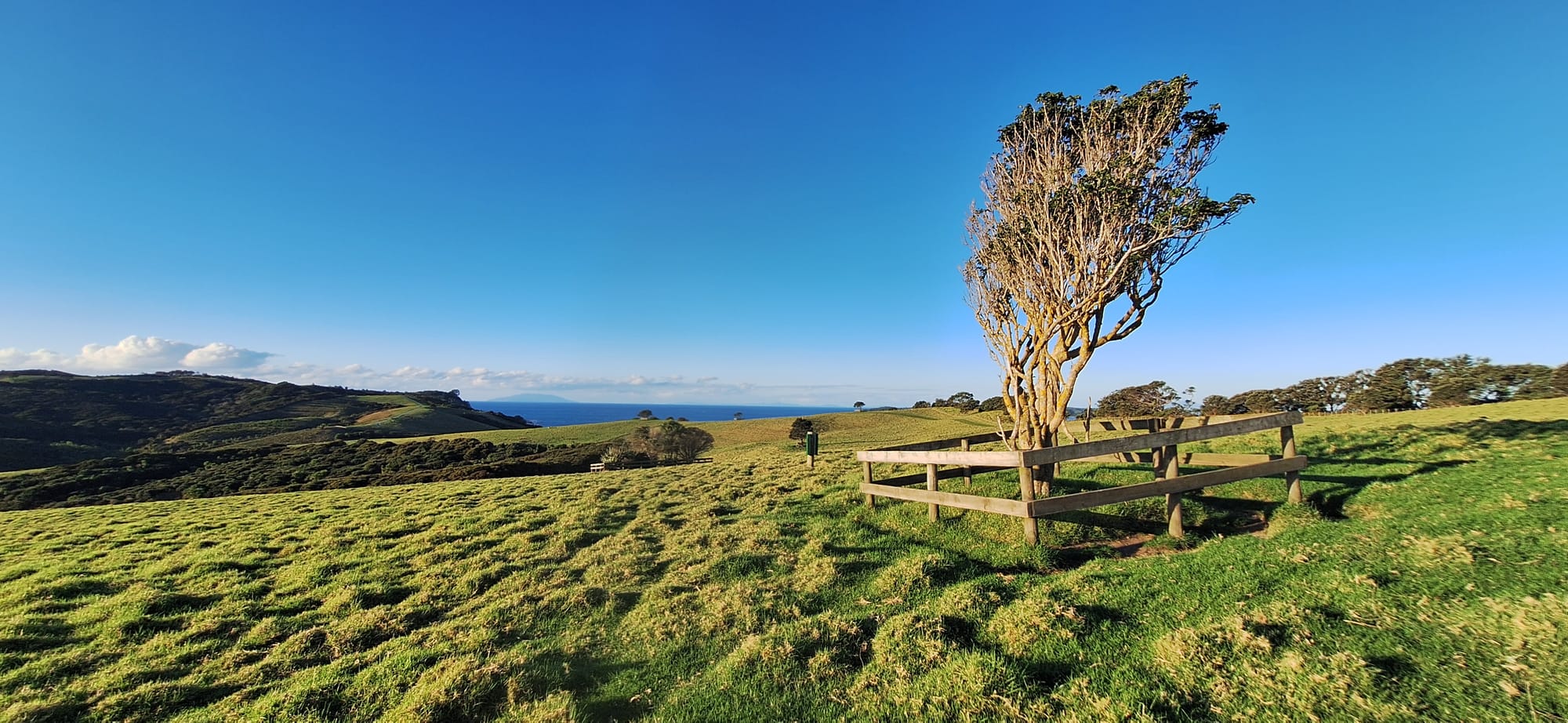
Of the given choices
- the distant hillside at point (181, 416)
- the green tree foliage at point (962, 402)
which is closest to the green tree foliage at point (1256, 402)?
the green tree foliage at point (962, 402)

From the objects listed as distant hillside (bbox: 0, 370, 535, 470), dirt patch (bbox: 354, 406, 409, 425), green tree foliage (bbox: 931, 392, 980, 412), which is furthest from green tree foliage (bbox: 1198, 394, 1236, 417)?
dirt patch (bbox: 354, 406, 409, 425)

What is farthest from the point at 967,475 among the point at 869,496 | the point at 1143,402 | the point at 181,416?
the point at 181,416

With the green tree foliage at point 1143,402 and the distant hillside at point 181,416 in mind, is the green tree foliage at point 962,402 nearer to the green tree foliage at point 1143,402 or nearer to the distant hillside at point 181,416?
the green tree foliage at point 1143,402

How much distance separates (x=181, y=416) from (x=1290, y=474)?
196 meters

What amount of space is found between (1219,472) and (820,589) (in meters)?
7.57

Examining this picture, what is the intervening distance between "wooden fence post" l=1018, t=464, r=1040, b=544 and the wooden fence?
0.04ft

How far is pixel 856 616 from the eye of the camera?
6758 millimetres

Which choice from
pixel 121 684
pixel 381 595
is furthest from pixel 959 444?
pixel 121 684

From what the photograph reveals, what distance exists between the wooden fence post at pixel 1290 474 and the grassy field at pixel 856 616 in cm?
35

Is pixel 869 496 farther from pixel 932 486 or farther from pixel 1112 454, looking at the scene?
pixel 1112 454

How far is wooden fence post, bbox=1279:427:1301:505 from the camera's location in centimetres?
998

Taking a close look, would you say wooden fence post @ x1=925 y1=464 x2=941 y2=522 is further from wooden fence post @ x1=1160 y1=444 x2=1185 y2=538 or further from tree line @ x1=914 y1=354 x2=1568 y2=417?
tree line @ x1=914 y1=354 x2=1568 y2=417

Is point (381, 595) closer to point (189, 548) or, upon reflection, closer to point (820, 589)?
point (820, 589)

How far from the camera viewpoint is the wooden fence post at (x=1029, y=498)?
28.0ft
